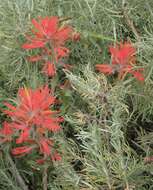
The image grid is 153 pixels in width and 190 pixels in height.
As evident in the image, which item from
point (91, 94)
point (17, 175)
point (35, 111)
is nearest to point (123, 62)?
point (91, 94)

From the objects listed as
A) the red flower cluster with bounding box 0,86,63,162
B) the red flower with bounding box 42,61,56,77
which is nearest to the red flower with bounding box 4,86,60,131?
the red flower cluster with bounding box 0,86,63,162

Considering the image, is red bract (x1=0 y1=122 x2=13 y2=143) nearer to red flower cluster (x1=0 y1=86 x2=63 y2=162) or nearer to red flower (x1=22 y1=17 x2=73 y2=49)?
red flower cluster (x1=0 y1=86 x2=63 y2=162)

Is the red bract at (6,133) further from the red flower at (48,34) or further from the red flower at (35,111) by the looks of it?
the red flower at (48,34)

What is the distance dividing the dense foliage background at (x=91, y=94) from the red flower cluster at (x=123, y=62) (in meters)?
0.03

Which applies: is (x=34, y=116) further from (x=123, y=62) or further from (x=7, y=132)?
(x=123, y=62)

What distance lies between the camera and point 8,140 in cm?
120

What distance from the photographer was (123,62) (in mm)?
1147

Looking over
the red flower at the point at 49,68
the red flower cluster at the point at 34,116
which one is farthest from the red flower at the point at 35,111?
the red flower at the point at 49,68

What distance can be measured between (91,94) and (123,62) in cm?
14

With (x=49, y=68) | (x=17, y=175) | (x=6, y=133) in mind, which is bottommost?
(x=17, y=175)

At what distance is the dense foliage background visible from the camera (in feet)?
3.51

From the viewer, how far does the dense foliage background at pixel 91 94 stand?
1.07 meters

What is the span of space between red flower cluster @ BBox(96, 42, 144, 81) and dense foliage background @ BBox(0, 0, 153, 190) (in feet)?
0.08

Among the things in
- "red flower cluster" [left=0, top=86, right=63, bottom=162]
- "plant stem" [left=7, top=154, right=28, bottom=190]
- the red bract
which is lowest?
"plant stem" [left=7, top=154, right=28, bottom=190]
